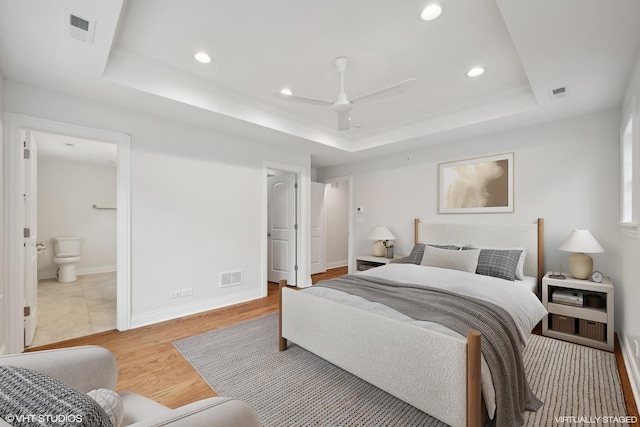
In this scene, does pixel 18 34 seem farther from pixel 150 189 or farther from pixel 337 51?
pixel 337 51

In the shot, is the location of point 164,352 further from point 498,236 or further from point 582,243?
point 582,243

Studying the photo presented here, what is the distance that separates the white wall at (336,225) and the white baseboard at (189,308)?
9.48 ft

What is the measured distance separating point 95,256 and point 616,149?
8.79 meters

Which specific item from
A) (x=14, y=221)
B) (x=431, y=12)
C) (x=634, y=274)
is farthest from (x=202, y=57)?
(x=634, y=274)

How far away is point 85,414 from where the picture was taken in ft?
2.19

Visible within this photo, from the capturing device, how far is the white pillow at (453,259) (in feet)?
10.6

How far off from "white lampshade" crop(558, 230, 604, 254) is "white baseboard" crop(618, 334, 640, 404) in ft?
2.61

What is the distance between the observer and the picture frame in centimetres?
371

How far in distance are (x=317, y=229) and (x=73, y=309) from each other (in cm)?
411

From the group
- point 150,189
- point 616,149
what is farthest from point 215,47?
point 616,149

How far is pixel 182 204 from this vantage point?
3.50 m

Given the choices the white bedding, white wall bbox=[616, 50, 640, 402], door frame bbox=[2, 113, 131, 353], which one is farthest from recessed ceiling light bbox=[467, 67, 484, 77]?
door frame bbox=[2, 113, 131, 353]

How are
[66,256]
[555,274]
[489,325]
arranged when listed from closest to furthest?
[489,325]
[555,274]
[66,256]

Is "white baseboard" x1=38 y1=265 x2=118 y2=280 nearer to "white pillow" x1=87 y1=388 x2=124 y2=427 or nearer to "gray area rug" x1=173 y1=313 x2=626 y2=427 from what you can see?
"gray area rug" x1=173 y1=313 x2=626 y2=427
